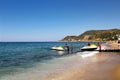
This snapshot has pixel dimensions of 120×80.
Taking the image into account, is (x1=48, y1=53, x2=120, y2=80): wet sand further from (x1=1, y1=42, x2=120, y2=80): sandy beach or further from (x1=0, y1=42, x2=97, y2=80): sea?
(x1=0, y1=42, x2=97, y2=80): sea

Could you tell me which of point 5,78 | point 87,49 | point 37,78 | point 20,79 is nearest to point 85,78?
point 37,78

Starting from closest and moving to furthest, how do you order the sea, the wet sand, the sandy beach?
the wet sand → the sandy beach → the sea

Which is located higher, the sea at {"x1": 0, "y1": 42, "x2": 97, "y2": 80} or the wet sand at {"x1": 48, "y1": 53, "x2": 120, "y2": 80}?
the wet sand at {"x1": 48, "y1": 53, "x2": 120, "y2": 80}

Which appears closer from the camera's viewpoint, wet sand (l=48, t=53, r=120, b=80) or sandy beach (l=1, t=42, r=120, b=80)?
wet sand (l=48, t=53, r=120, b=80)

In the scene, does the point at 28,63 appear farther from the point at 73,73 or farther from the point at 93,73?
the point at 93,73

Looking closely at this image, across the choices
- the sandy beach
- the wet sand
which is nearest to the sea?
the sandy beach

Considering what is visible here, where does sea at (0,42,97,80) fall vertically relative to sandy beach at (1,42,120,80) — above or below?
below

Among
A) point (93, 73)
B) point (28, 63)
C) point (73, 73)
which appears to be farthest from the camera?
point (28, 63)

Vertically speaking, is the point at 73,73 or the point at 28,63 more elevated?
the point at 73,73

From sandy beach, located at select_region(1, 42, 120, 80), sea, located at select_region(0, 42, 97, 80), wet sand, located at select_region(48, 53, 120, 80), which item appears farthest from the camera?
sea, located at select_region(0, 42, 97, 80)

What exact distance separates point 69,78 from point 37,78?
2.81 meters

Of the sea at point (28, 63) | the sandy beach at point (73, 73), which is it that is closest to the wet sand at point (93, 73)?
the sandy beach at point (73, 73)

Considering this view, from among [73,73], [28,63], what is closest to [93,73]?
[73,73]

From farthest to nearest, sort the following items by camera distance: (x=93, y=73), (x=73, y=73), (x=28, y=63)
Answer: (x=28, y=63) < (x=73, y=73) < (x=93, y=73)
